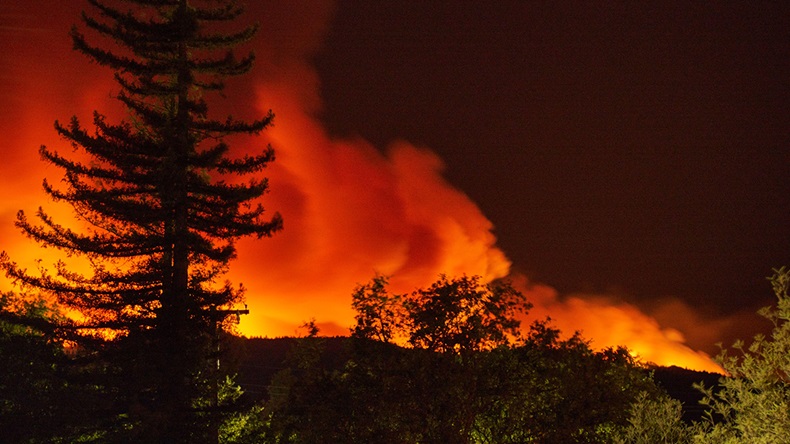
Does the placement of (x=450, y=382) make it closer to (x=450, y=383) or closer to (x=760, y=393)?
(x=450, y=383)

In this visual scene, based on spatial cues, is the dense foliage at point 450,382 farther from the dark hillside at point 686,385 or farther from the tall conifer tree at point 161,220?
the dark hillside at point 686,385

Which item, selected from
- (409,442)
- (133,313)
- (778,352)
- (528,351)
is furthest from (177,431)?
(778,352)

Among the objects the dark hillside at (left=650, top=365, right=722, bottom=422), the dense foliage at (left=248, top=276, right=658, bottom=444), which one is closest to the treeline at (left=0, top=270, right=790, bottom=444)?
the dense foliage at (left=248, top=276, right=658, bottom=444)

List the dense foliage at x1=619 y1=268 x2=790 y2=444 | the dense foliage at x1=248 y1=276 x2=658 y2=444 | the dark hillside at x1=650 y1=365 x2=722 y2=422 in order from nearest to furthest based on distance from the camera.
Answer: the dense foliage at x1=619 y1=268 x2=790 y2=444 < the dense foliage at x1=248 y1=276 x2=658 y2=444 < the dark hillside at x1=650 y1=365 x2=722 y2=422

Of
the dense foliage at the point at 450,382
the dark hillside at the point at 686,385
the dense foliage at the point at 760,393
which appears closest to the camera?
the dense foliage at the point at 760,393

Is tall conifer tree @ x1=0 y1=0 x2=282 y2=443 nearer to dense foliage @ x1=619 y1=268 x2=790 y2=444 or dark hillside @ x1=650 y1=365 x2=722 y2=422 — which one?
dense foliage @ x1=619 y1=268 x2=790 y2=444

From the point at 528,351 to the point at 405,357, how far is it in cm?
334

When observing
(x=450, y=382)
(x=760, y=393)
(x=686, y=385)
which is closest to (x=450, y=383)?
(x=450, y=382)

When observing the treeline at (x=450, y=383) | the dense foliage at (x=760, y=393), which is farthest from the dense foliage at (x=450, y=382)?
the dense foliage at (x=760, y=393)

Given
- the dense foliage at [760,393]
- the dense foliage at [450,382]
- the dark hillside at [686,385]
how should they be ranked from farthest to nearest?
the dark hillside at [686,385] < the dense foliage at [450,382] < the dense foliage at [760,393]

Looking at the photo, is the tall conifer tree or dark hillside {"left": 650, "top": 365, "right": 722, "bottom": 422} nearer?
the tall conifer tree

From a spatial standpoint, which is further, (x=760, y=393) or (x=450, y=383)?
(x=450, y=383)

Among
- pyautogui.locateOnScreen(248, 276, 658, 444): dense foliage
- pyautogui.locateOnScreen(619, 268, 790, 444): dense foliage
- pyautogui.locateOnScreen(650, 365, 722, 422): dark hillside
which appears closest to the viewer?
pyautogui.locateOnScreen(619, 268, 790, 444): dense foliage

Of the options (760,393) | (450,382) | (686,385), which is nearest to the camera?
(760,393)
